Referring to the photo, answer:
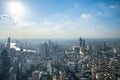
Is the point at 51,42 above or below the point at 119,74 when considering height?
above

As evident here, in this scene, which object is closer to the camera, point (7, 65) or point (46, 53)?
point (7, 65)

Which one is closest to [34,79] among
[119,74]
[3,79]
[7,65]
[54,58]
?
[3,79]

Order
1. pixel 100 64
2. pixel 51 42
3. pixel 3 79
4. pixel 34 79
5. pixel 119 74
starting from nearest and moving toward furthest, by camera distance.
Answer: pixel 3 79, pixel 34 79, pixel 119 74, pixel 100 64, pixel 51 42

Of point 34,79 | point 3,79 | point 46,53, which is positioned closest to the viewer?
point 3,79

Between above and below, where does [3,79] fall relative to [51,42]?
below

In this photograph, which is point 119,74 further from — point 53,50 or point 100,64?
point 53,50

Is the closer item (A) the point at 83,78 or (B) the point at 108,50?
(A) the point at 83,78


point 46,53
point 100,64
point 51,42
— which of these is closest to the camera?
point 100,64

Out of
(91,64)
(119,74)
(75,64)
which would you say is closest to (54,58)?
(75,64)

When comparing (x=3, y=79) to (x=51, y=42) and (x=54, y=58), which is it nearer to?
(x=54, y=58)
